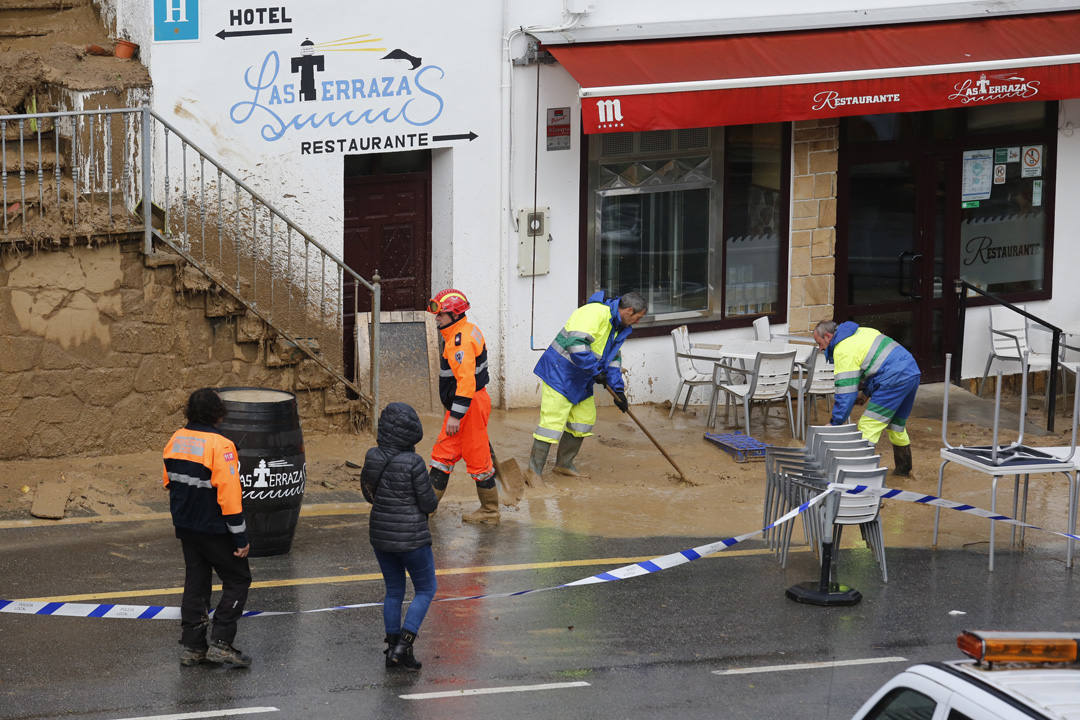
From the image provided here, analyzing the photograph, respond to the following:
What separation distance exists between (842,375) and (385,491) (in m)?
4.91

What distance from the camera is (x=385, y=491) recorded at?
7.92m

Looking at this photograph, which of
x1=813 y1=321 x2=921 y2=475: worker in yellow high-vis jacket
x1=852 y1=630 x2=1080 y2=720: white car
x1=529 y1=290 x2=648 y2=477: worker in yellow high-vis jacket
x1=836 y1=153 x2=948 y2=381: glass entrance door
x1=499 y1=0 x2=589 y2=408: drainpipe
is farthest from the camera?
x1=836 y1=153 x2=948 y2=381: glass entrance door

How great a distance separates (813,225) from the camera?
1515 cm

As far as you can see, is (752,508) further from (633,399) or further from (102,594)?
(102,594)

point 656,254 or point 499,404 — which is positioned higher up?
point 656,254

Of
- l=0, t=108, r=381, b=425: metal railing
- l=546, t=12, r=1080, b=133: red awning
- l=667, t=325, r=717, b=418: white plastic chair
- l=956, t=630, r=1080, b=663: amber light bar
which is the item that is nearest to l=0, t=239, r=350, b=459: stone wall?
l=0, t=108, r=381, b=425: metal railing

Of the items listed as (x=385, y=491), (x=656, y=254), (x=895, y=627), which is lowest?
(x=895, y=627)

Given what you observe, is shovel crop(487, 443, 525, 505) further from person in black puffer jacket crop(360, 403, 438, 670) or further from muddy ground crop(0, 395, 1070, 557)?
person in black puffer jacket crop(360, 403, 438, 670)

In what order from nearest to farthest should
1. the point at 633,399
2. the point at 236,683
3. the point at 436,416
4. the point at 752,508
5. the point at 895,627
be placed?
1. the point at 236,683
2. the point at 895,627
3. the point at 752,508
4. the point at 436,416
5. the point at 633,399

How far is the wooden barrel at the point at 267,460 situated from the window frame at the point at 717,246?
504 centimetres

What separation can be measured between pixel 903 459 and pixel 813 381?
1779 mm

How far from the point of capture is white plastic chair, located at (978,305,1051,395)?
1568 cm

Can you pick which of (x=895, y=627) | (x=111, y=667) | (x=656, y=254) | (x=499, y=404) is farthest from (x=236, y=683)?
(x=656, y=254)

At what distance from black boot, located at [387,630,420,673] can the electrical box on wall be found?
638cm
